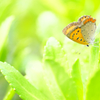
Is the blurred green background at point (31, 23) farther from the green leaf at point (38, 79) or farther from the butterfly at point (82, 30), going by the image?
the green leaf at point (38, 79)

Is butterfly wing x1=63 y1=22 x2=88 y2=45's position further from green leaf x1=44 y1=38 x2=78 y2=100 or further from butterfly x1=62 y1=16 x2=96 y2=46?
green leaf x1=44 y1=38 x2=78 y2=100

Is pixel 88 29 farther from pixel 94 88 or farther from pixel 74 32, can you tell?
pixel 94 88

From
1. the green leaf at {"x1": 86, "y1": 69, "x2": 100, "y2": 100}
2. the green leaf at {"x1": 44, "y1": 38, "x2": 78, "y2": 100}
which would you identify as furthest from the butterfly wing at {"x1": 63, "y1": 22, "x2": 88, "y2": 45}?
the green leaf at {"x1": 86, "y1": 69, "x2": 100, "y2": 100}

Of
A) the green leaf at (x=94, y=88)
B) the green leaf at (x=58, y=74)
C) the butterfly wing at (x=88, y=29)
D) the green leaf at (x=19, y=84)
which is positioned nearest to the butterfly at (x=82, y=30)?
the butterfly wing at (x=88, y=29)

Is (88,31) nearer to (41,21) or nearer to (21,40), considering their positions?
(41,21)

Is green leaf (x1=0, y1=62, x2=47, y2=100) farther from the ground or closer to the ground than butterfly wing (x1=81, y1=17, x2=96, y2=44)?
closer to the ground
